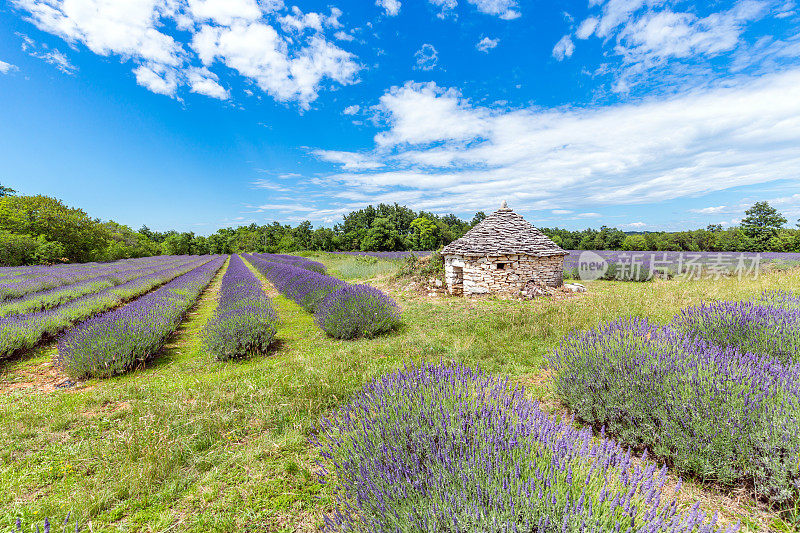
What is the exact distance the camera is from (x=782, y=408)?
1.91 metres

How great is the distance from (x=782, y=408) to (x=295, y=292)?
9.33 m

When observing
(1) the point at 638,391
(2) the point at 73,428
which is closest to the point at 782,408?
(1) the point at 638,391

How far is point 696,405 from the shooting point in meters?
2.10

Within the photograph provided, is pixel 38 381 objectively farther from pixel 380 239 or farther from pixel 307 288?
pixel 380 239

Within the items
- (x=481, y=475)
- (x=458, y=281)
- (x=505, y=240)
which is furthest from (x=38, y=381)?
(x=505, y=240)

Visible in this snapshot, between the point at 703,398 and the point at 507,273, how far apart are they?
7331 mm

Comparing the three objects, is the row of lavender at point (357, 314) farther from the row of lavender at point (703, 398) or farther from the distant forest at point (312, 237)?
the distant forest at point (312, 237)

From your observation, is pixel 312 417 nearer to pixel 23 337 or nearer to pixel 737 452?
pixel 737 452

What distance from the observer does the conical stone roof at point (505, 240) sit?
30.0 feet

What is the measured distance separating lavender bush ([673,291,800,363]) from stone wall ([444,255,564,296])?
17.0 ft

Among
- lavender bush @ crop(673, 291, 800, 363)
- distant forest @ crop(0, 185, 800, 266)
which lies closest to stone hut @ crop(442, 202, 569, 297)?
lavender bush @ crop(673, 291, 800, 363)

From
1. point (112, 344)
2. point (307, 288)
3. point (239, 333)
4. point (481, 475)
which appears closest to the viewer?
point (481, 475)

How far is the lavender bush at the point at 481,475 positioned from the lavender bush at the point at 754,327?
2456mm

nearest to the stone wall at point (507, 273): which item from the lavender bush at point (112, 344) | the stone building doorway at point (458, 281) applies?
the stone building doorway at point (458, 281)
